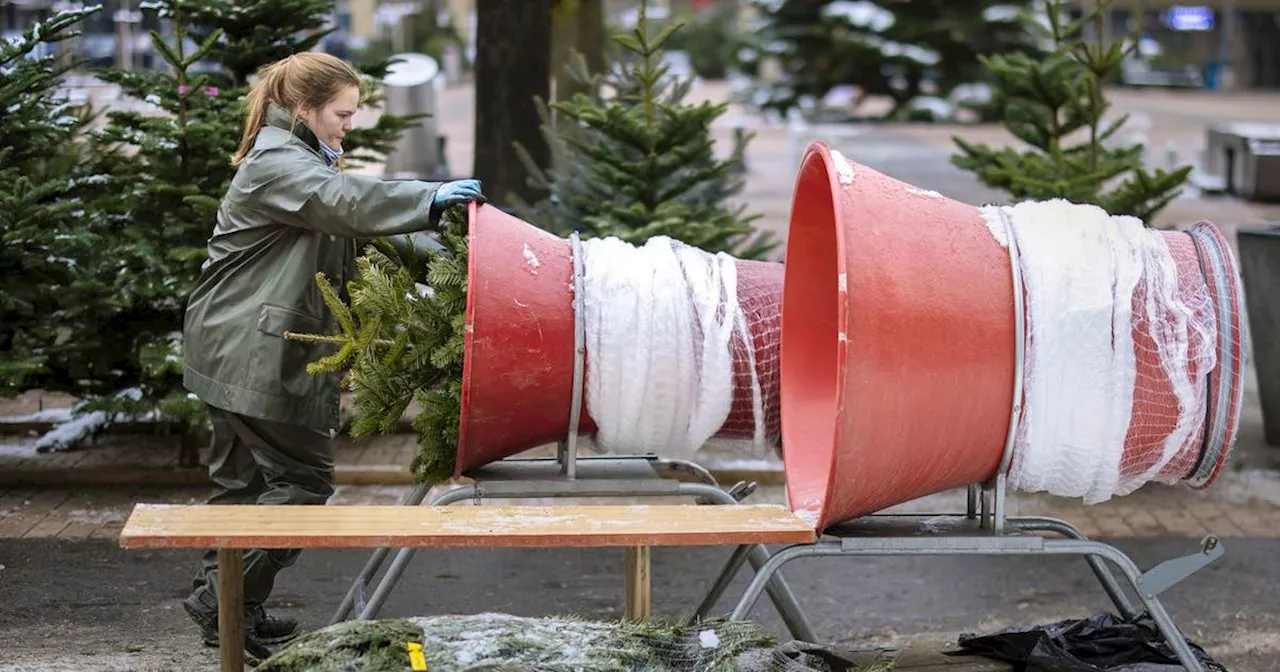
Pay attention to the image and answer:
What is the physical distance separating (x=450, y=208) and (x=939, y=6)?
24.7m

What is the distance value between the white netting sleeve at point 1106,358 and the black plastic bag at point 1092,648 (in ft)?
1.76

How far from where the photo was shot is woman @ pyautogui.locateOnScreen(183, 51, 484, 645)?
441cm

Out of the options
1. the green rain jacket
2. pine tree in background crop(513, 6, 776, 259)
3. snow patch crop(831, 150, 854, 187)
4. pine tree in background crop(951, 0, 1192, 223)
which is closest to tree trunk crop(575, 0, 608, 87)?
pine tree in background crop(951, 0, 1192, 223)

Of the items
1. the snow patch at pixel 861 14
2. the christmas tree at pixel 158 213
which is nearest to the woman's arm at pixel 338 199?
the christmas tree at pixel 158 213

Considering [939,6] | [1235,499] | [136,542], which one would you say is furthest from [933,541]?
[939,6]

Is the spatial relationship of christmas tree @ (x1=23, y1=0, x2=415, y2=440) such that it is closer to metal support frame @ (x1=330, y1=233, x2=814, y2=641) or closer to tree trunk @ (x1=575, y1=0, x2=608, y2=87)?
metal support frame @ (x1=330, y1=233, x2=814, y2=641)

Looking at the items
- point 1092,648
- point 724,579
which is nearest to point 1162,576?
point 1092,648

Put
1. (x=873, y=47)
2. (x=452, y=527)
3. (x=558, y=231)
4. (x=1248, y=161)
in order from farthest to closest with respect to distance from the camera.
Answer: (x=873, y=47) < (x=1248, y=161) < (x=558, y=231) < (x=452, y=527)

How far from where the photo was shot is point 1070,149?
7867 millimetres

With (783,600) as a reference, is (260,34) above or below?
above

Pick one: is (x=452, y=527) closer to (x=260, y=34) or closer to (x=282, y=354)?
(x=282, y=354)

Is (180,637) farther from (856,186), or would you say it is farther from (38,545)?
(856,186)

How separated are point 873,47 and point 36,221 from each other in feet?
74.8

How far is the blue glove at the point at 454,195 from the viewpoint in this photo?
424 centimetres
